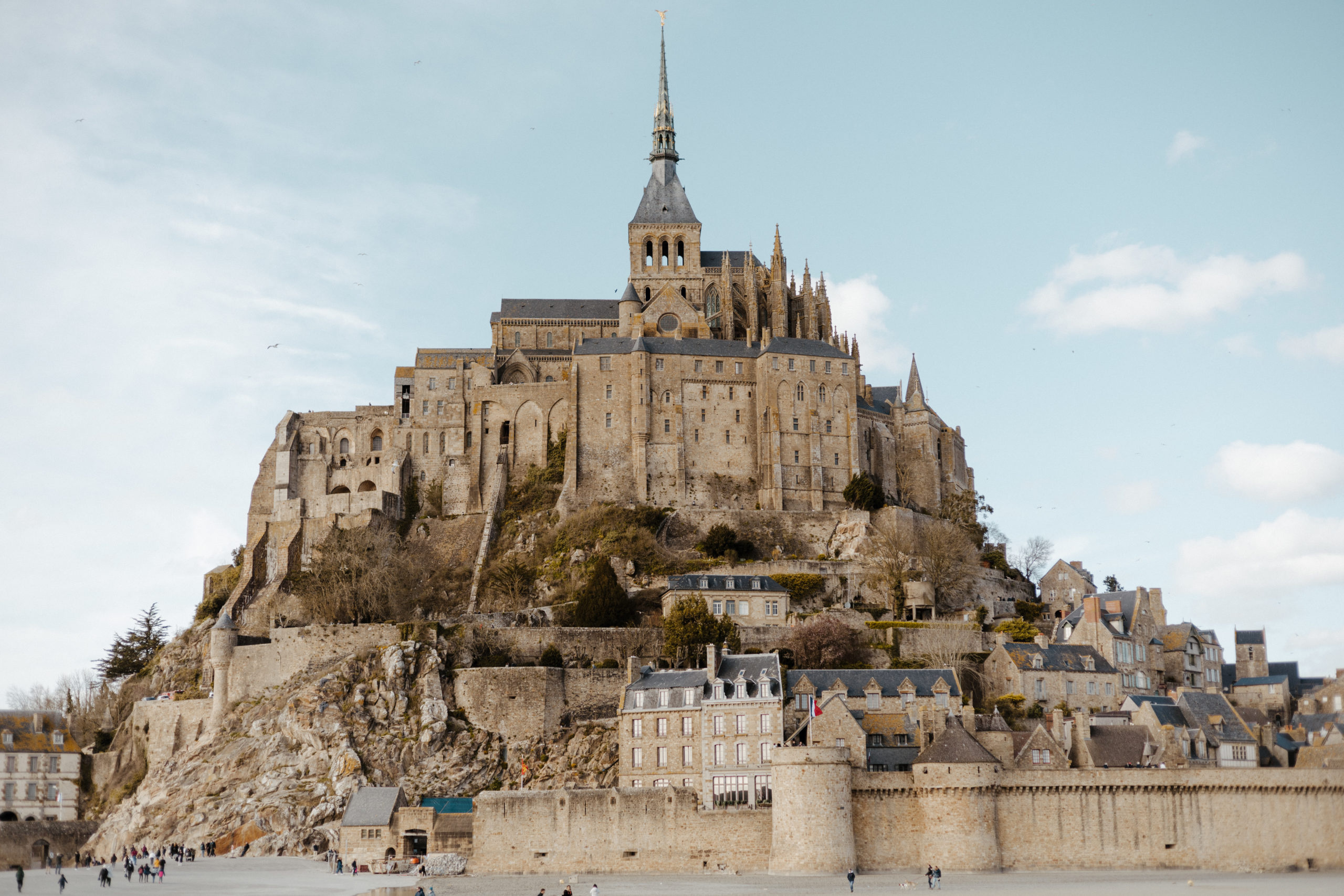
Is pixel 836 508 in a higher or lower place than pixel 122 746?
higher

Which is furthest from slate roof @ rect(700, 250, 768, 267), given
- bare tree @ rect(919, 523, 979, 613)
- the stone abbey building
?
bare tree @ rect(919, 523, 979, 613)

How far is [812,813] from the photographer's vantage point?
1752 inches

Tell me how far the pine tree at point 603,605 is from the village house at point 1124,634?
18.9m

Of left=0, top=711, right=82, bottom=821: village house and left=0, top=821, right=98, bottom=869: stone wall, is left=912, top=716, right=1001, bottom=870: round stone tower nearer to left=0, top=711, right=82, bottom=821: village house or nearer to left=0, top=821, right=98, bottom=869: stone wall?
left=0, top=821, right=98, bottom=869: stone wall

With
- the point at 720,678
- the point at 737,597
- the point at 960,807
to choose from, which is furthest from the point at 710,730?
the point at 737,597

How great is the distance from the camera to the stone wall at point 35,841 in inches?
2346

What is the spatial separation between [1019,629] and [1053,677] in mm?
6222

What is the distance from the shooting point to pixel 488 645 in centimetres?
5912

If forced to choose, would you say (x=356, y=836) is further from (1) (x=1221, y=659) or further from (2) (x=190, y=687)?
(1) (x=1221, y=659)

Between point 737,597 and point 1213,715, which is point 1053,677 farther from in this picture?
point 737,597

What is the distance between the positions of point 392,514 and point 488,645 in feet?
65.0

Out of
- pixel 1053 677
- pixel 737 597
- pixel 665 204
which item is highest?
pixel 665 204

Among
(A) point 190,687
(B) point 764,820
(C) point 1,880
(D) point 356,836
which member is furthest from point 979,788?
(A) point 190,687

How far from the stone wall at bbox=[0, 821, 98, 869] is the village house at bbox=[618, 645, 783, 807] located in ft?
84.0
